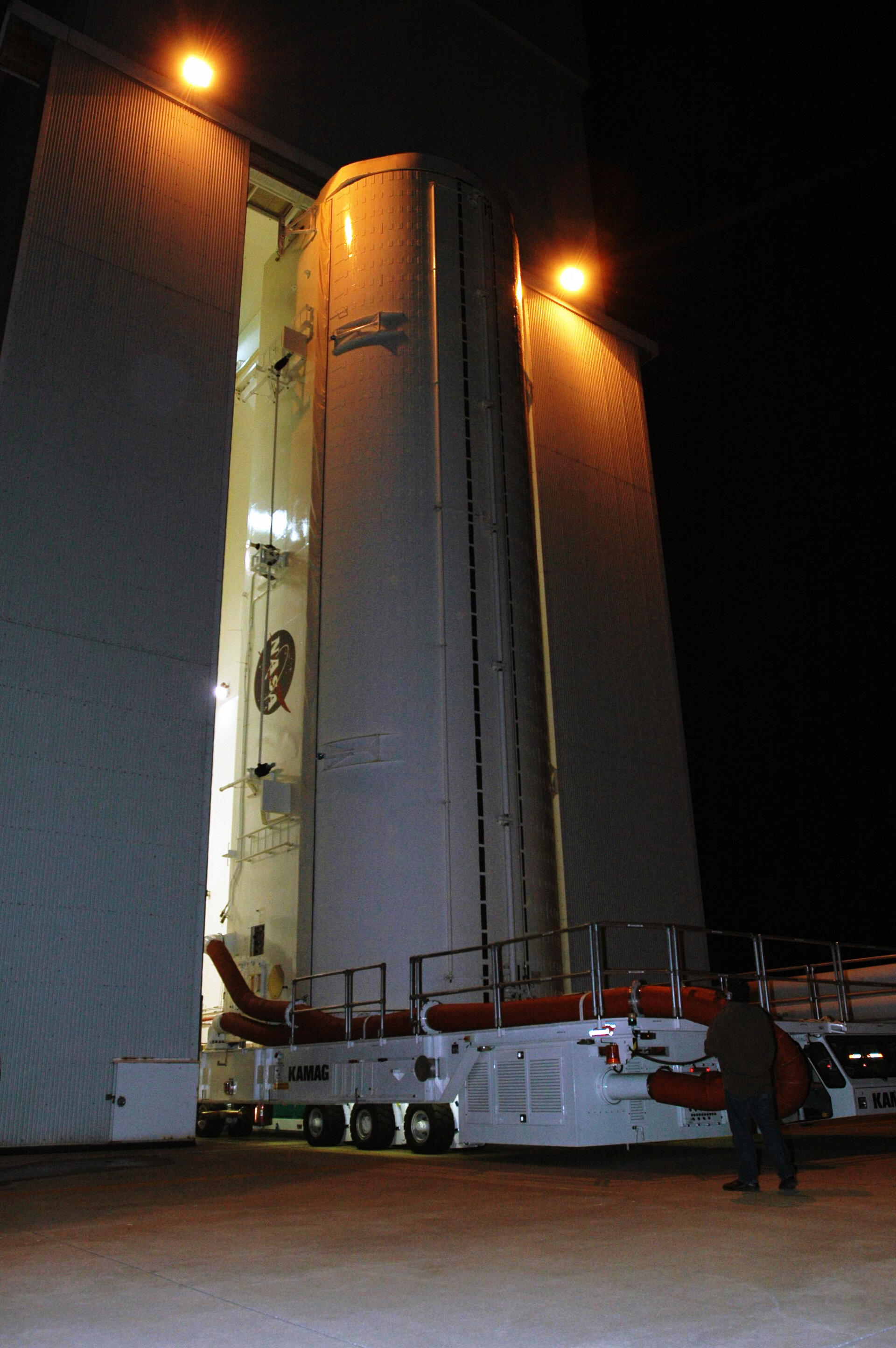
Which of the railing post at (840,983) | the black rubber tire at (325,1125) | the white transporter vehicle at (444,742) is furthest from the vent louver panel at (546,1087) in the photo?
the black rubber tire at (325,1125)

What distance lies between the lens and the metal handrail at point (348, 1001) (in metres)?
11.8

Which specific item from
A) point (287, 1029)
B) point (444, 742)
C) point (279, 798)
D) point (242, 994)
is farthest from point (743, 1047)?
point (279, 798)

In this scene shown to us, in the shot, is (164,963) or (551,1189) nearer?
(551,1189)

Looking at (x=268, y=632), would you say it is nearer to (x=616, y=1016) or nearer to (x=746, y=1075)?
(x=616, y=1016)

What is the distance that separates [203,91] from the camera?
1781 centimetres

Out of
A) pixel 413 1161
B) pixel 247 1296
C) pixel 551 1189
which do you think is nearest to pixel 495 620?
pixel 413 1161

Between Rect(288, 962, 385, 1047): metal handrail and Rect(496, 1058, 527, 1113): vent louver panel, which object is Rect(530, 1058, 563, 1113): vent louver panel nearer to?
Rect(496, 1058, 527, 1113): vent louver panel

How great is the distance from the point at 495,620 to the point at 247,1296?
11.1 m

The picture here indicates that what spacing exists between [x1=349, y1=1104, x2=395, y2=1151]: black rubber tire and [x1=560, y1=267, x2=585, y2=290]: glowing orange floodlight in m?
17.2

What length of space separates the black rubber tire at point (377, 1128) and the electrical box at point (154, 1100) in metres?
2.53

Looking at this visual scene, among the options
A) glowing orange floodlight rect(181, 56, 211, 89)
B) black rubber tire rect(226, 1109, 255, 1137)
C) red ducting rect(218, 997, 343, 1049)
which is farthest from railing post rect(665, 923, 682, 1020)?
glowing orange floodlight rect(181, 56, 211, 89)

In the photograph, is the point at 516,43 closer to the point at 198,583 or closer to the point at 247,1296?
the point at 198,583

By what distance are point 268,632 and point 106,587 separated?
406cm

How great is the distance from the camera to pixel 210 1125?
49.2 ft
